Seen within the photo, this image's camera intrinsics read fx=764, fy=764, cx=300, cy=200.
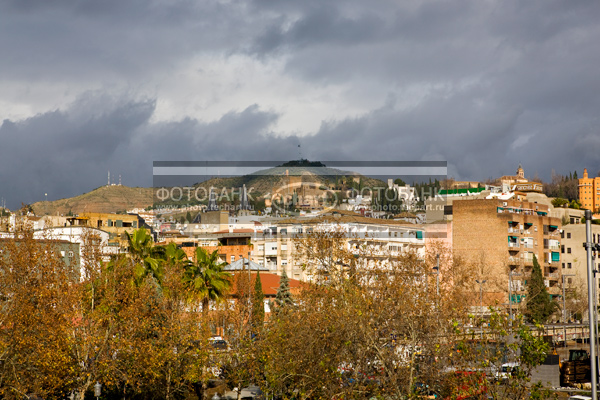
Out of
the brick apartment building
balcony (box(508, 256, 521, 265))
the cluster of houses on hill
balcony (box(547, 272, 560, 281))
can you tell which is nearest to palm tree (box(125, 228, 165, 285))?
the cluster of houses on hill

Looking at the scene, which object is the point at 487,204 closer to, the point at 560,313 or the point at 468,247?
the point at 468,247

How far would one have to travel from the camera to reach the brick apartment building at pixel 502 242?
11512 centimetres

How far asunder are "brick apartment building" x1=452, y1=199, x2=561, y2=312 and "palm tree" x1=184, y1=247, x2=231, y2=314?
61798mm

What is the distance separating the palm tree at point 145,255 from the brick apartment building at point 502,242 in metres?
65.8

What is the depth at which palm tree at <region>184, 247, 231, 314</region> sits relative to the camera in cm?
5919

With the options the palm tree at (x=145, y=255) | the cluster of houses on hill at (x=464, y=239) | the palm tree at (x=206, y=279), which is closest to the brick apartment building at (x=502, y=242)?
the cluster of houses on hill at (x=464, y=239)

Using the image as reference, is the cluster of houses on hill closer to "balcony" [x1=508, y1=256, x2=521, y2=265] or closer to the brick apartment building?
the brick apartment building

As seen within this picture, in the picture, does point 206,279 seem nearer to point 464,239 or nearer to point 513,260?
point 464,239

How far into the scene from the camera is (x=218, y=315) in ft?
220

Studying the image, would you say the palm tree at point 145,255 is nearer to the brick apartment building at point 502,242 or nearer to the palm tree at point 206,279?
the palm tree at point 206,279

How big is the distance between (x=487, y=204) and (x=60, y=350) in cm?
9351

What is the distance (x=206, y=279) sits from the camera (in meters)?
60.1

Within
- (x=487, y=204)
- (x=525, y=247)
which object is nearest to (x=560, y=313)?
(x=525, y=247)

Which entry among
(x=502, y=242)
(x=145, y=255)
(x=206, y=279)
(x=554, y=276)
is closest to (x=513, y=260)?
(x=502, y=242)
